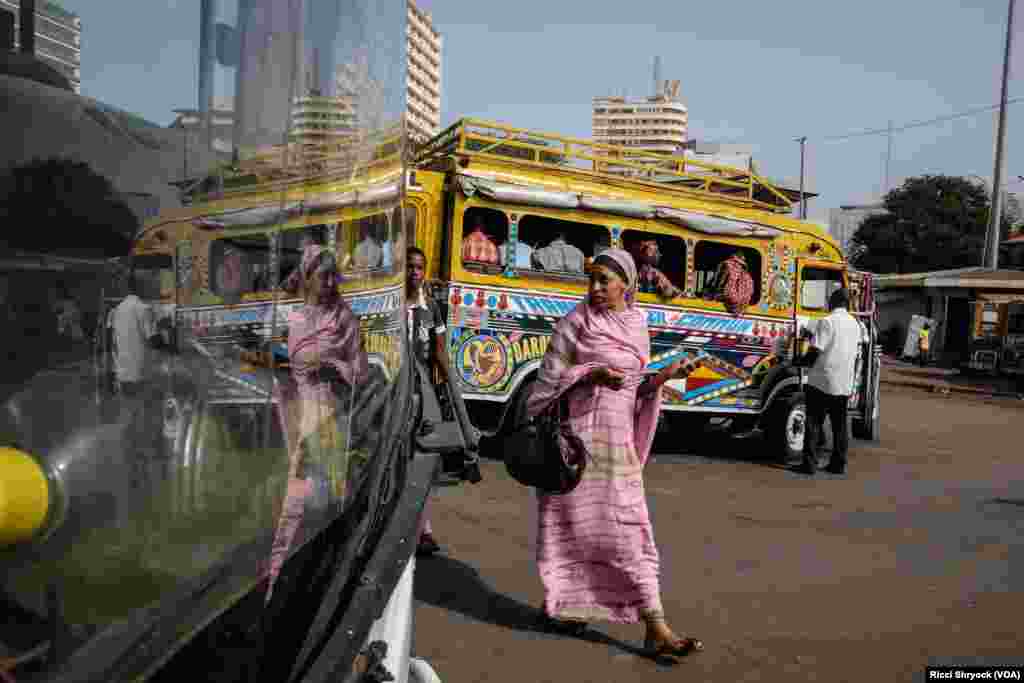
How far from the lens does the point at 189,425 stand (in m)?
0.90

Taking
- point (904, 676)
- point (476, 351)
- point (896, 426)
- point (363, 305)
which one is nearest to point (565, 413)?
point (904, 676)

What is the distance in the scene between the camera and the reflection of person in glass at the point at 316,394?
1.10 meters

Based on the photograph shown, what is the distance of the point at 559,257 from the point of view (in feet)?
25.1

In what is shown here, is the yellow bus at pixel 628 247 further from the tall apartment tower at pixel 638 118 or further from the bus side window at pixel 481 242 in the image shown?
the tall apartment tower at pixel 638 118

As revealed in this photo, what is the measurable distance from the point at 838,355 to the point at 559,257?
2459mm

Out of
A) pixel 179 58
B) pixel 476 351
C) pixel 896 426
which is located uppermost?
pixel 179 58

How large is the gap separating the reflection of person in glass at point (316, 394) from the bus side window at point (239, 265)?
64mm

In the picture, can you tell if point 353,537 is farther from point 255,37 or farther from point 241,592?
point 255,37

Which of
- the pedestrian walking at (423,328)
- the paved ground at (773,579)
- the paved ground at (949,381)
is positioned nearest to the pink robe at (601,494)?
the paved ground at (773,579)

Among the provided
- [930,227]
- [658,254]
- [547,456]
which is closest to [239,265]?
[547,456]

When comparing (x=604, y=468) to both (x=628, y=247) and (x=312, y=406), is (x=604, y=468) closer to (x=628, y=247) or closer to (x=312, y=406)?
(x=312, y=406)

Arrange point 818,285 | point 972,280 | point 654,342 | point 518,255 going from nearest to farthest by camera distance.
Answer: point 518,255, point 654,342, point 818,285, point 972,280

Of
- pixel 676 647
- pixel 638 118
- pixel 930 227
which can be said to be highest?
pixel 638 118

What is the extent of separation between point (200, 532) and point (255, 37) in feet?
1.76
